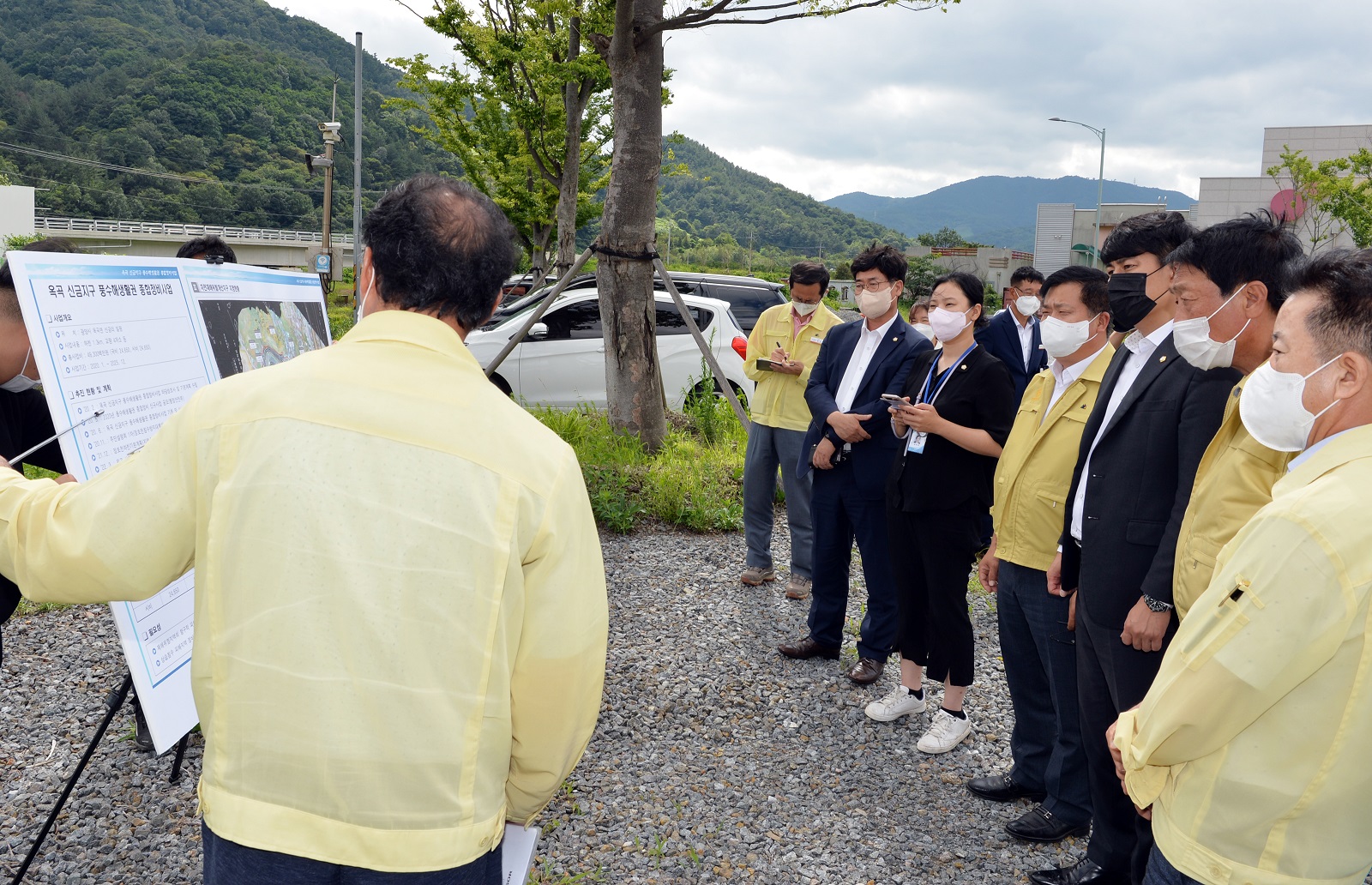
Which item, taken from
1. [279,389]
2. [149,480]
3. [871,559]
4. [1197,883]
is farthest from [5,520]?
[871,559]

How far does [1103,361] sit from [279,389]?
109 inches

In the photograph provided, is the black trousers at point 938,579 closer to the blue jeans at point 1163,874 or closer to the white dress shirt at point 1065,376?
the white dress shirt at point 1065,376

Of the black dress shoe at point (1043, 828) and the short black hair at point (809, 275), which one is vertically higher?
the short black hair at point (809, 275)

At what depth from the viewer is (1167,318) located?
2.81 metres

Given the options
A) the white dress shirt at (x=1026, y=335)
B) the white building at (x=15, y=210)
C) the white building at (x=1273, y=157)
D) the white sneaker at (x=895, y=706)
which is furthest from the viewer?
the white building at (x=15, y=210)

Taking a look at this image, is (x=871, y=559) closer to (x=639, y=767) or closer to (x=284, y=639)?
(x=639, y=767)

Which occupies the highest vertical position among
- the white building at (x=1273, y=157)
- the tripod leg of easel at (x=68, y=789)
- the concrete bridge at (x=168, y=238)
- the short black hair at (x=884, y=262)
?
the white building at (x=1273, y=157)

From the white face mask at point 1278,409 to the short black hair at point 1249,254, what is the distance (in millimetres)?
682

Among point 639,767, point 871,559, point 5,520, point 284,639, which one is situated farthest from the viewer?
point 871,559

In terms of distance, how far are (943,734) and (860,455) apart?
1336 mm

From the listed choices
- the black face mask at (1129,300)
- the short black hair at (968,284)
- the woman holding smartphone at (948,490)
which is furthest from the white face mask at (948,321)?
the black face mask at (1129,300)

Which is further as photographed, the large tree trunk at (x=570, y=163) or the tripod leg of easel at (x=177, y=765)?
the large tree trunk at (x=570, y=163)

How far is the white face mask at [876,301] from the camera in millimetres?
4465

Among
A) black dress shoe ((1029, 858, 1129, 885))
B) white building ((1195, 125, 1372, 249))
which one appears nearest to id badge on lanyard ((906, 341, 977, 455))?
black dress shoe ((1029, 858, 1129, 885))
